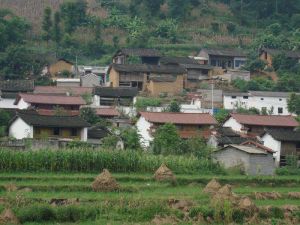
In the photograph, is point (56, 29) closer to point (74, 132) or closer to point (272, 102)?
point (272, 102)

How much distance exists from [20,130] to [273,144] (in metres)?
13.4

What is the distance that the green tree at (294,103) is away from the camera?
160 ft

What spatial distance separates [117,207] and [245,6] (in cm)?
5230

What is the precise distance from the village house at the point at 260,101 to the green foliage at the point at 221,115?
2.05m

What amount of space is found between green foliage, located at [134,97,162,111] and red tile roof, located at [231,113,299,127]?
6.98 metres

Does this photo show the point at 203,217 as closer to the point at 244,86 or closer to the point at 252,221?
the point at 252,221

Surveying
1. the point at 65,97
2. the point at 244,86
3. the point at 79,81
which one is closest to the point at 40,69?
the point at 79,81

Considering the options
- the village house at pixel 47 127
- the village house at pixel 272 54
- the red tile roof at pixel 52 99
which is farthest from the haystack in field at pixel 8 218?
the village house at pixel 272 54

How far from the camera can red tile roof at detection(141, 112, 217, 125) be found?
41938 millimetres

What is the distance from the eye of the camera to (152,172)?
109 ft

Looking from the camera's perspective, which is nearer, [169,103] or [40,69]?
Answer: [169,103]

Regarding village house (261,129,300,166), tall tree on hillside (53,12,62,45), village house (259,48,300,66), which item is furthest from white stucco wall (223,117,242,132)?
tall tree on hillside (53,12,62,45)

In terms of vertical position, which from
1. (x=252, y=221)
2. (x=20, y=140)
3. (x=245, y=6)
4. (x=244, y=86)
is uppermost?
(x=245, y=6)

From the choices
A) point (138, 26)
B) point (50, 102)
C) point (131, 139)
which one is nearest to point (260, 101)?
point (50, 102)
